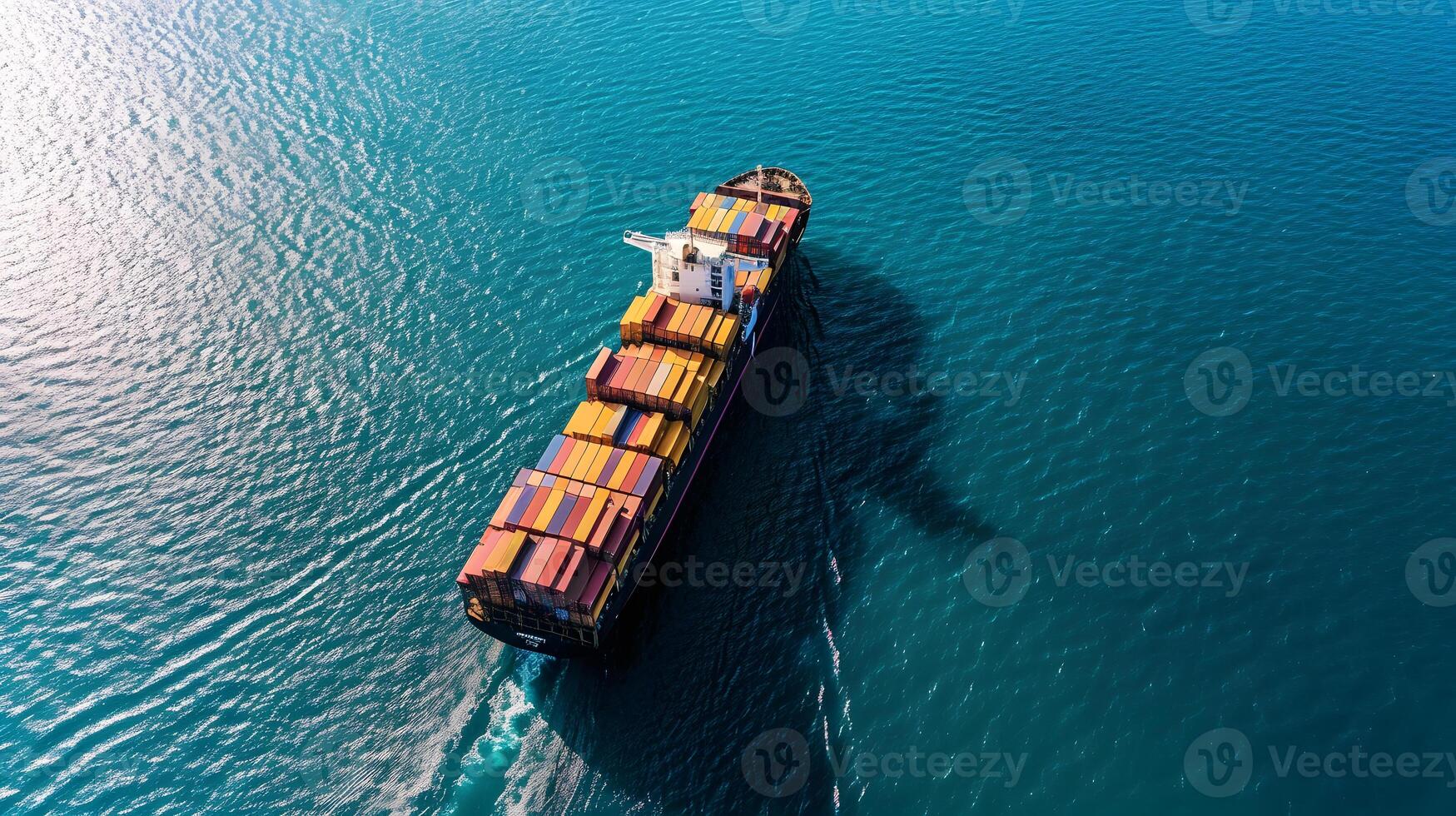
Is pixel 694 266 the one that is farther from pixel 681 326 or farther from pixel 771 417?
pixel 771 417

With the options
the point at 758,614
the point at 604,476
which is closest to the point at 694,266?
the point at 604,476

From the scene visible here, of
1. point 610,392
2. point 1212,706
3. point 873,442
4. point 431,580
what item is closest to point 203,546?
point 431,580

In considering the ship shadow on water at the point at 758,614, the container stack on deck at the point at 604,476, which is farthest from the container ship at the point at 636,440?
the ship shadow on water at the point at 758,614

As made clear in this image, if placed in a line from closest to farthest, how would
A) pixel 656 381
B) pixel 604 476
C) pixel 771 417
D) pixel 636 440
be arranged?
1. pixel 604 476
2. pixel 636 440
3. pixel 656 381
4. pixel 771 417

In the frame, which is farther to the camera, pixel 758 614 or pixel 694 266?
pixel 694 266

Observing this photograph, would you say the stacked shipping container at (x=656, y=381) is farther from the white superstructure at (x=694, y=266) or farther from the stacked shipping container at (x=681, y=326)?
the white superstructure at (x=694, y=266)

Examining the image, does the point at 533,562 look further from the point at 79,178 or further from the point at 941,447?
the point at 79,178
